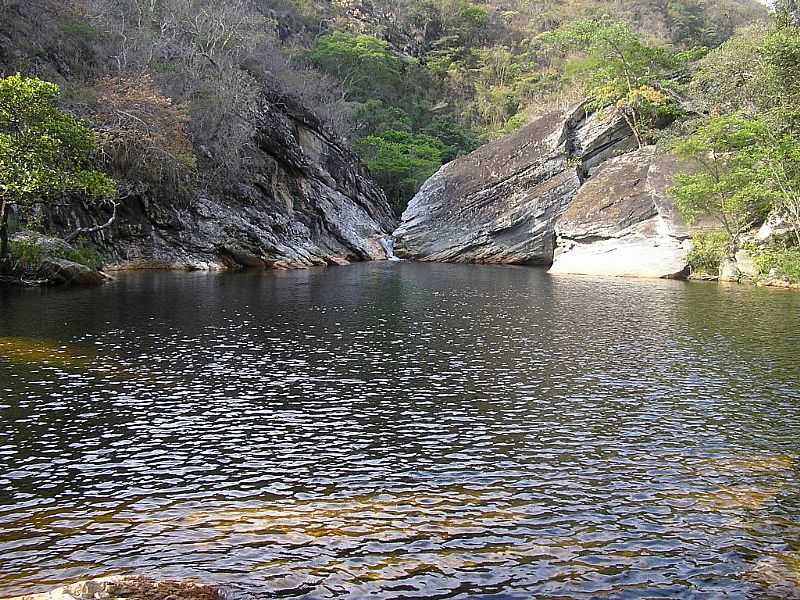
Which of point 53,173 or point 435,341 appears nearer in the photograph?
point 435,341

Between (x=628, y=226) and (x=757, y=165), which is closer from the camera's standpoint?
(x=757, y=165)

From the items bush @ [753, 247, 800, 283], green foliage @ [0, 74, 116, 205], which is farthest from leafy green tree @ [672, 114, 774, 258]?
green foliage @ [0, 74, 116, 205]

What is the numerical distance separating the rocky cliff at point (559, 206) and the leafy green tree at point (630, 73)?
193 centimetres

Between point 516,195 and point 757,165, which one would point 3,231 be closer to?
point 757,165

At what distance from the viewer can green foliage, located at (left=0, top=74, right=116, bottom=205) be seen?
24.7m

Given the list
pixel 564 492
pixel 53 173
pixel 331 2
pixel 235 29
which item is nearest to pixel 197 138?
pixel 235 29

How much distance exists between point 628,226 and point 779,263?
11.0 m

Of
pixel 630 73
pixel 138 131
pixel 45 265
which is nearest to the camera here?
pixel 45 265

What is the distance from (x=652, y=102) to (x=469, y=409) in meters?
44.0

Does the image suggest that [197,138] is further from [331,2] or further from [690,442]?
[331,2]

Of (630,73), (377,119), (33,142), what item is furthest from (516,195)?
(33,142)

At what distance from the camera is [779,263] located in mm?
31625

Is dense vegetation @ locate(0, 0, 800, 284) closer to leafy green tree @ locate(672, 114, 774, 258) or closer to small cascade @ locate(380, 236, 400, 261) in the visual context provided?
leafy green tree @ locate(672, 114, 774, 258)

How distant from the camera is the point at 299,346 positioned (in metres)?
16.2
